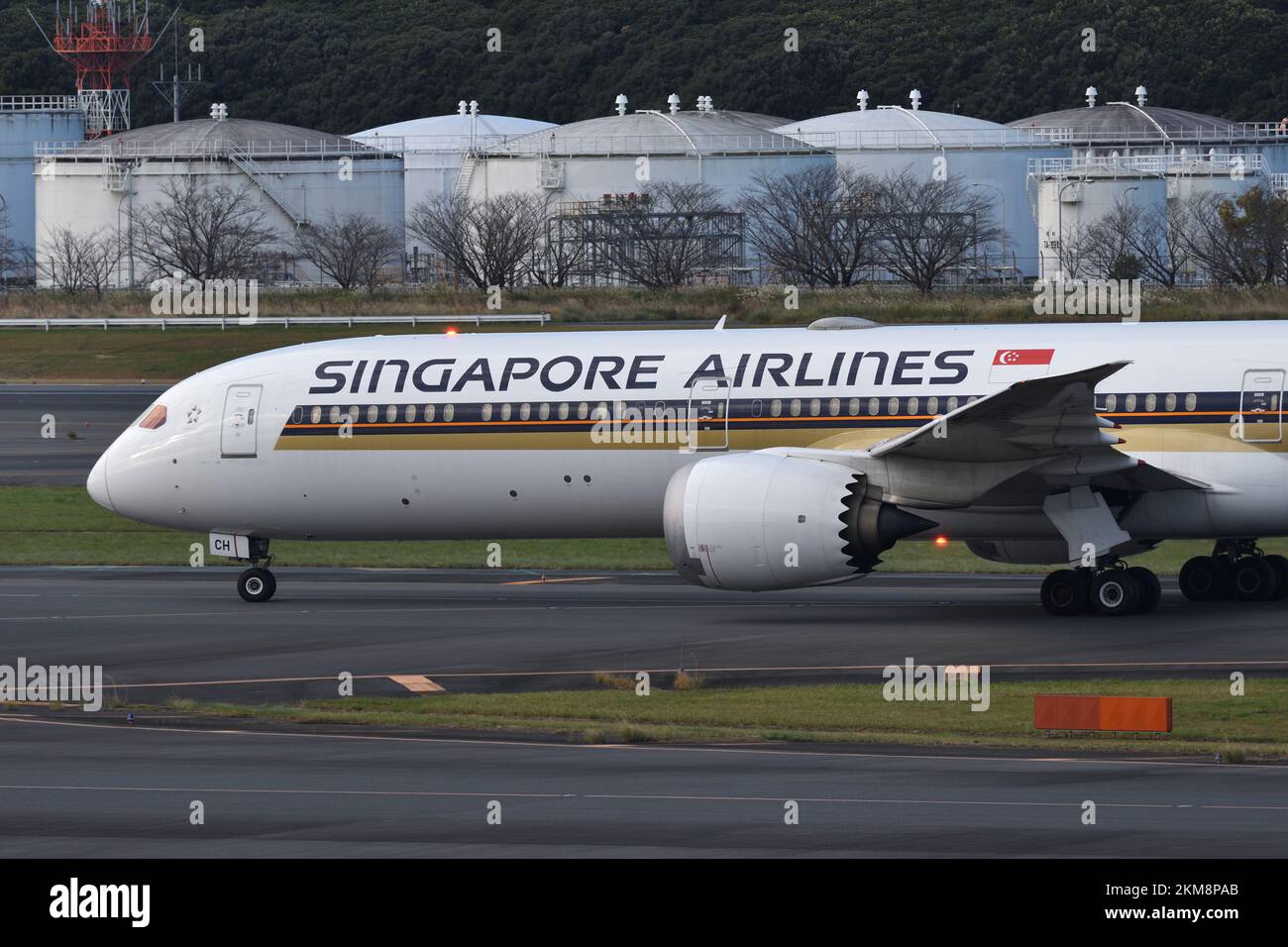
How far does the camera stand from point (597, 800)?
51.0 ft

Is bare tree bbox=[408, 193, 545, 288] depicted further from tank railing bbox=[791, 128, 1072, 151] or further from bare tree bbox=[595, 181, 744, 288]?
tank railing bbox=[791, 128, 1072, 151]

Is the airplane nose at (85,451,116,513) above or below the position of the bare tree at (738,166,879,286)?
below

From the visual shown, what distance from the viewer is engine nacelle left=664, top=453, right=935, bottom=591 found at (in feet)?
85.4

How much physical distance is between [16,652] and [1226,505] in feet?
52.0

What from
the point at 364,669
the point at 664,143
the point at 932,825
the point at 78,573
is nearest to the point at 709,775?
the point at 932,825

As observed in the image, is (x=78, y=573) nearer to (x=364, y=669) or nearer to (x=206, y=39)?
(x=364, y=669)

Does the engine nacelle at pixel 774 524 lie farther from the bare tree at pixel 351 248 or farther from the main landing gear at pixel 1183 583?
the bare tree at pixel 351 248

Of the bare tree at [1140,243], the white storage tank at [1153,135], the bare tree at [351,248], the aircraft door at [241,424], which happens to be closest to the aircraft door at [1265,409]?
the aircraft door at [241,424]

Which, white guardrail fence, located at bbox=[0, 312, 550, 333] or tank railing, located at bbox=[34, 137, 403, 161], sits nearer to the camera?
white guardrail fence, located at bbox=[0, 312, 550, 333]

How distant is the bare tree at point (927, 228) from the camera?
3379 inches

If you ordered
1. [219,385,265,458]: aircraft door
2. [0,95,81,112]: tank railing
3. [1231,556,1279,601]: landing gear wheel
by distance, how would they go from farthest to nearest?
[0,95,81,112]: tank railing
[219,385,265,458]: aircraft door
[1231,556,1279,601]: landing gear wheel

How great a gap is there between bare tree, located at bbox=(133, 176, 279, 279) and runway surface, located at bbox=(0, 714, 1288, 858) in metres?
79.4

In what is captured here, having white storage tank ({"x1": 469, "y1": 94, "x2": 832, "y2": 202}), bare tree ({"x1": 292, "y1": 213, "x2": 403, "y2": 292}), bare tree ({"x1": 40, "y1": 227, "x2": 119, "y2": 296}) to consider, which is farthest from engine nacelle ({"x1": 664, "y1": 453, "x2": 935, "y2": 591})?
bare tree ({"x1": 40, "y1": 227, "x2": 119, "y2": 296})
